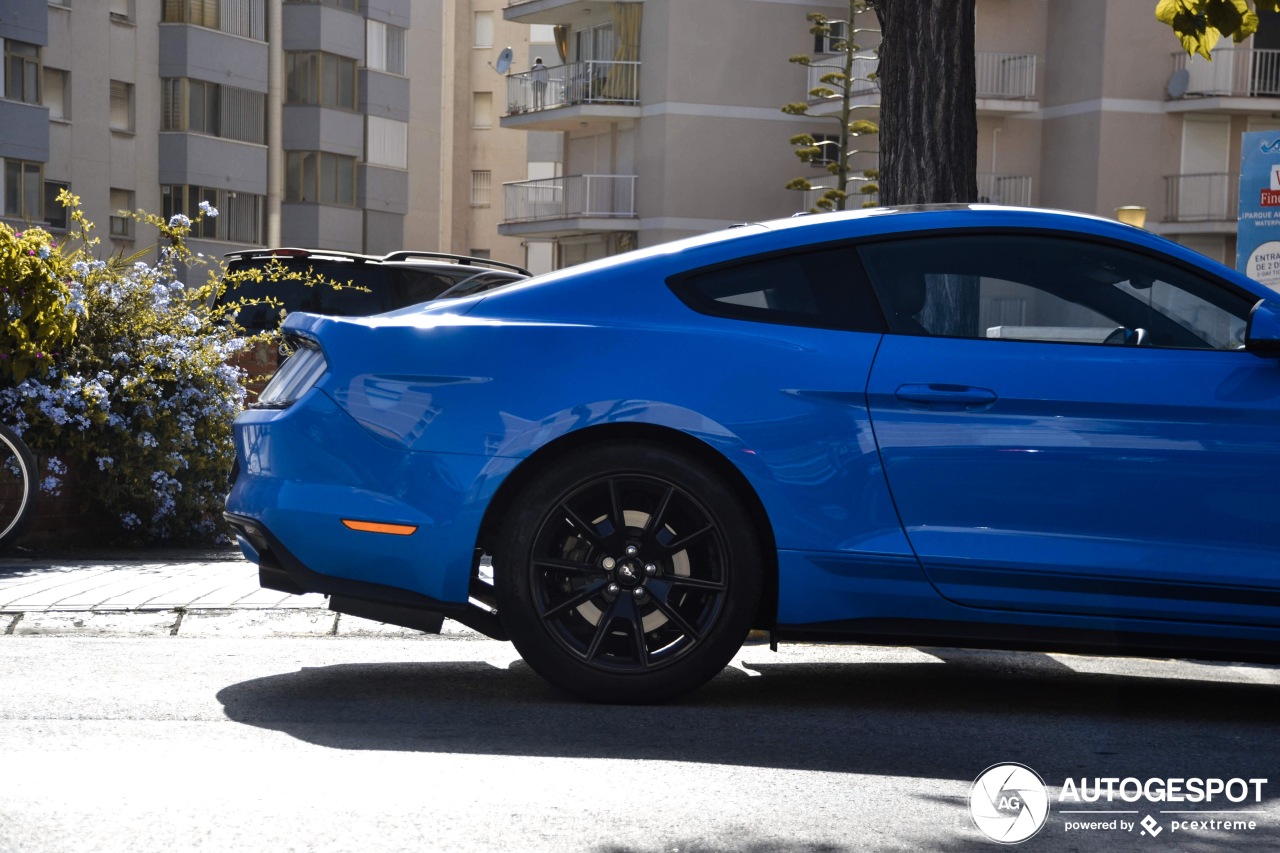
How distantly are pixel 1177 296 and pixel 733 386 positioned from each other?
1.38m

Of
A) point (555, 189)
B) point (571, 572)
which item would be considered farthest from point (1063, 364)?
point (555, 189)

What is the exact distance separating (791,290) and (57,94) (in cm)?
4529

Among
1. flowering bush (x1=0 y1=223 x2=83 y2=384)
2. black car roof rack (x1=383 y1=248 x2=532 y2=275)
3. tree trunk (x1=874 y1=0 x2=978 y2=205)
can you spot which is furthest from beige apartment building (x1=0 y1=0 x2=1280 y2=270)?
flowering bush (x1=0 y1=223 x2=83 y2=384)

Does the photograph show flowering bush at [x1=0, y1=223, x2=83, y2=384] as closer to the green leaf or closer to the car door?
the car door

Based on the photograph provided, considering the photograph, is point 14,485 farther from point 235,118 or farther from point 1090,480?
point 235,118

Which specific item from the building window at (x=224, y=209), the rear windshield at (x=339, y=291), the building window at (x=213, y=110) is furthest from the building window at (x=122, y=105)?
the rear windshield at (x=339, y=291)

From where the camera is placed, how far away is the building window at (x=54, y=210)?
46250 mm

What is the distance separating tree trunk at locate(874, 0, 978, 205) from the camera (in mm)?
8859

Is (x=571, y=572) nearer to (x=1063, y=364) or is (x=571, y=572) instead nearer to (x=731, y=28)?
(x=1063, y=364)

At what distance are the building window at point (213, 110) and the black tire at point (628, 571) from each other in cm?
4861

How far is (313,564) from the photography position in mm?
5480

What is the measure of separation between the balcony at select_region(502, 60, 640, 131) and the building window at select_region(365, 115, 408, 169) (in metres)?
5.98

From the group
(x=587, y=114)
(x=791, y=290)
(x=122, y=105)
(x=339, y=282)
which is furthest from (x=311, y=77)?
(x=791, y=290)

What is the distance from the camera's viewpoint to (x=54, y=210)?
46906 millimetres
